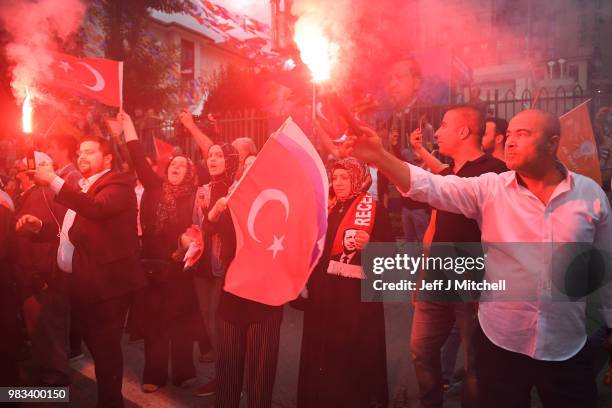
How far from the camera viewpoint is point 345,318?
11.5 feet

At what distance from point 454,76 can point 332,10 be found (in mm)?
8512

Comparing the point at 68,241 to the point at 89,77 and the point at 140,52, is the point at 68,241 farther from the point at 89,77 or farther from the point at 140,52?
the point at 140,52

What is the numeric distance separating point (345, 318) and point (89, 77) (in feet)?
13.5

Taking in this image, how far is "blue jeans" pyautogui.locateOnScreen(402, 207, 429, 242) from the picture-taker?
283 inches

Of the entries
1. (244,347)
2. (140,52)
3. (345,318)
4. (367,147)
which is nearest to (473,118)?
(367,147)

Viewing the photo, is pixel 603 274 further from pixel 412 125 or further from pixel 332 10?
pixel 412 125

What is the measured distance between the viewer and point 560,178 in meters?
2.40

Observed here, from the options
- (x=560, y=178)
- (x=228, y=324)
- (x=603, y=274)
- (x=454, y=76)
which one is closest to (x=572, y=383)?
(x=603, y=274)

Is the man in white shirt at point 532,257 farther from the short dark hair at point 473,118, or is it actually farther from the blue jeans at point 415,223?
the blue jeans at point 415,223

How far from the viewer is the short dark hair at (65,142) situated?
182 inches

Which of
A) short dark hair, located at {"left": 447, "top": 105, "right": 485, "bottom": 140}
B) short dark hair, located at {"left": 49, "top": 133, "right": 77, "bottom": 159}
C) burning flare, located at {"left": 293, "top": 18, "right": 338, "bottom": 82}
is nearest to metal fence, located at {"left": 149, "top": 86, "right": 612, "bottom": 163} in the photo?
burning flare, located at {"left": 293, "top": 18, "right": 338, "bottom": 82}

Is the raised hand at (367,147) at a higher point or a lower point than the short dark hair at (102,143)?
lower

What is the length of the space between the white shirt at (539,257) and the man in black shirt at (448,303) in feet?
2.63

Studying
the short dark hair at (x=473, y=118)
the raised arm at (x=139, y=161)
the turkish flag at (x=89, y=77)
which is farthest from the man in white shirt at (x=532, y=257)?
the turkish flag at (x=89, y=77)
